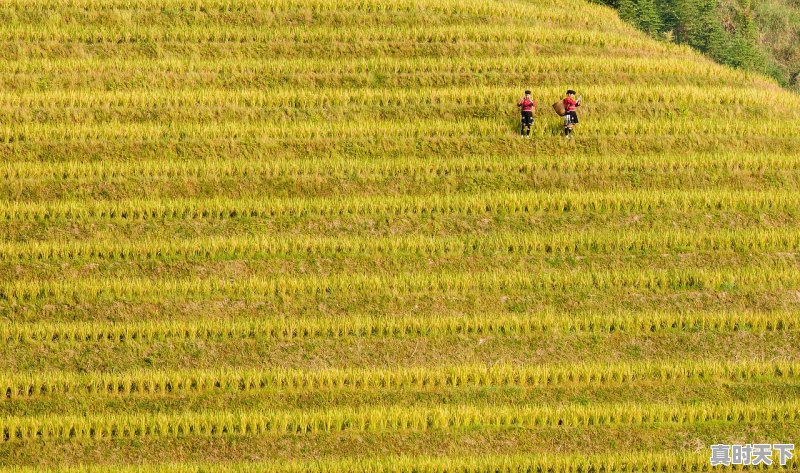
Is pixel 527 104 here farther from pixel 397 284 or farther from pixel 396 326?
pixel 396 326

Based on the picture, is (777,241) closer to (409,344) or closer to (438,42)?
(409,344)

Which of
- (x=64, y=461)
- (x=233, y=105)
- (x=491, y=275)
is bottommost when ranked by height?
(x=64, y=461)

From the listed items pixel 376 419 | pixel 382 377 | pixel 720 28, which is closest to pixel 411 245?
pixel 382 377

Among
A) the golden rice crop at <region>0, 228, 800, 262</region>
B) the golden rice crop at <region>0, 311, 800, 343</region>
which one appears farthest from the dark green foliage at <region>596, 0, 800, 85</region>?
the golden rice crop at <region>0, 311, 800, 343</region>

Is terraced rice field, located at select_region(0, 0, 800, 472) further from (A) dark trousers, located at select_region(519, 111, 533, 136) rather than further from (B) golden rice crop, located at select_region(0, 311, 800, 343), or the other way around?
(A) dark trousers, located at select_region(519, 111, 533, 136)

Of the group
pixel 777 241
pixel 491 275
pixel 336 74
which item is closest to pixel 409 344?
pixel 491 275
